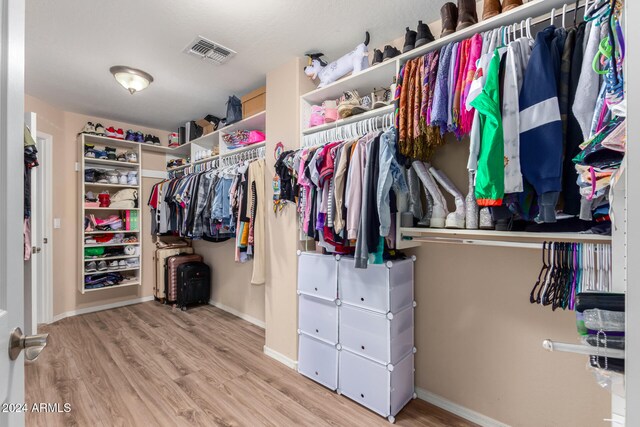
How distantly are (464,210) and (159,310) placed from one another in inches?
148

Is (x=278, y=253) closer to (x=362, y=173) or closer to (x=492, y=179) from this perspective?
→ (x=362, y=173)

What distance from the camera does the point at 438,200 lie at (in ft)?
5.38

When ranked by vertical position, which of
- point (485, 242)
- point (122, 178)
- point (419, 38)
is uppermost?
point (419, 38)

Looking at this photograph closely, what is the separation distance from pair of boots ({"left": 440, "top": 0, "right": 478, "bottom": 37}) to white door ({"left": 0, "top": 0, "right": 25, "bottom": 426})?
5.49 feet

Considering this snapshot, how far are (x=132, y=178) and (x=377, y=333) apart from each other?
147 inches

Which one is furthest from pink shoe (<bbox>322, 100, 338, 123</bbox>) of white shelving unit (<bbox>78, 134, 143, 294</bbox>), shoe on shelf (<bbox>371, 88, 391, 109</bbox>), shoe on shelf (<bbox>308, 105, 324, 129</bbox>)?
white shelving unit (<bbox>78, 134, 143, 294</bbox>)

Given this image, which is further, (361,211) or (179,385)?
(179,385)

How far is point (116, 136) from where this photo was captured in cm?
381

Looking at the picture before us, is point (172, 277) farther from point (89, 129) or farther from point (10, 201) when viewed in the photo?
point (10, 201)

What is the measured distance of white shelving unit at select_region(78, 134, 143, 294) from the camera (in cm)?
353

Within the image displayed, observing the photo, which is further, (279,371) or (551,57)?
(279,371)

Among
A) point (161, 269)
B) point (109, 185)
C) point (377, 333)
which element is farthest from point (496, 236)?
point (109, 185)

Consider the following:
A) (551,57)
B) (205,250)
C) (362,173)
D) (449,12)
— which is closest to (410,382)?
(362,173)

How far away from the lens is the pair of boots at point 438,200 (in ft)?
5.03
